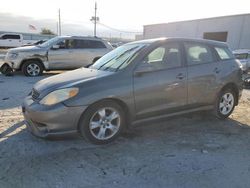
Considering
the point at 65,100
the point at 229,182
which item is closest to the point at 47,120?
the point at 65,100

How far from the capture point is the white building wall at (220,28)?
26.8m

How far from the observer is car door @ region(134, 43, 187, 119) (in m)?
4.37

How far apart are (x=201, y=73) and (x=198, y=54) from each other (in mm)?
393

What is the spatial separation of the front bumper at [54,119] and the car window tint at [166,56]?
1.47m

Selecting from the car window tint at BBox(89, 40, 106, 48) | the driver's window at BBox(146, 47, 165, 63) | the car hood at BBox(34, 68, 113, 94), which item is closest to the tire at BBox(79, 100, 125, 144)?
the car hood at BBox(34, 68, 113, 94)

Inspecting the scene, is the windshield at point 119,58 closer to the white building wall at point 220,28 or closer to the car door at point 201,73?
the car door at point 201,73

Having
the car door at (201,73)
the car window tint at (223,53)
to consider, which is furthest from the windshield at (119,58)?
the car window tint at (223,53)

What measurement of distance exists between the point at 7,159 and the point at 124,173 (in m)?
1.60

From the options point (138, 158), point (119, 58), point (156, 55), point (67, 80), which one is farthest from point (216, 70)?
point (67, 80)

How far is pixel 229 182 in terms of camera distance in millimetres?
3225

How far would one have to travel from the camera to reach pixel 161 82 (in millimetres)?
4520

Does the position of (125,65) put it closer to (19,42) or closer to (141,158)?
(141,158)

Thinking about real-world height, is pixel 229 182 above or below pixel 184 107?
below

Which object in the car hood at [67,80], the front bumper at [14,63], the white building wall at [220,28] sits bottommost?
the front bumper at [14,63]
